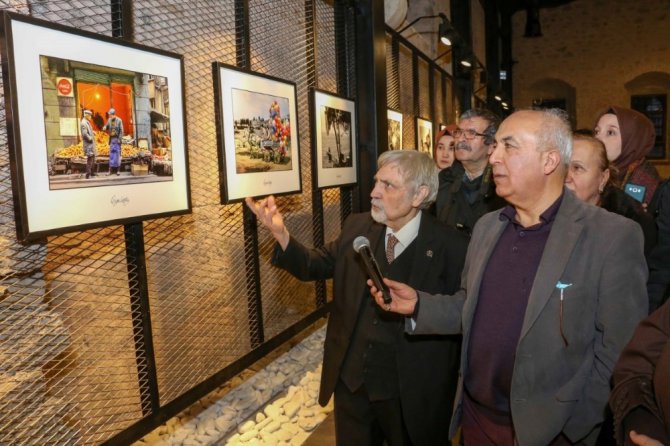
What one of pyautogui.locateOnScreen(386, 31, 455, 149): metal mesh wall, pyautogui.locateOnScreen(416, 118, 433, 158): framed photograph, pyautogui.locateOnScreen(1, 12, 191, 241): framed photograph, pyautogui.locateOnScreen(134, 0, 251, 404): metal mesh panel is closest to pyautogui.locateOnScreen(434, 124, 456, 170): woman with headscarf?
pyautogui.locateOnScreen(386, 31, 455, 149): metal mesh wall

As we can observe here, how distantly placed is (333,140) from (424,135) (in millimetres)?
3569

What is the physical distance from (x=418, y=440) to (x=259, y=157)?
167cm

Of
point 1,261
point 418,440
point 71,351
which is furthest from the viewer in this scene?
point 418,440

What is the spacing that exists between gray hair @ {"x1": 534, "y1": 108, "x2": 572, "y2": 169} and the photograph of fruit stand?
1513mm

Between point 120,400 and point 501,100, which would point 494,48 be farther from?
point 120,400

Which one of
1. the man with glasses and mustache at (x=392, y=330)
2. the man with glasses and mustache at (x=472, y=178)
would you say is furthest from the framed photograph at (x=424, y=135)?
the man with glasses and mustache at (x=392, y=330)

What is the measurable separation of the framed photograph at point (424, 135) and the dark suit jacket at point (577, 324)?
5040 mm

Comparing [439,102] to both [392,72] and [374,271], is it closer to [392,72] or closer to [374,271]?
[392,72]

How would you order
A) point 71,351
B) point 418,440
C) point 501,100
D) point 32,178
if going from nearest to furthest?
point 32,178, point 71,351, point 418,440, point 501,100

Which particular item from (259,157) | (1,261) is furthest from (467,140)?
(1,261)

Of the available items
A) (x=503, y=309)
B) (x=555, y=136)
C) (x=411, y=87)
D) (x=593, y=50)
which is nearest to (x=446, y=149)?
(x=411, y=87)

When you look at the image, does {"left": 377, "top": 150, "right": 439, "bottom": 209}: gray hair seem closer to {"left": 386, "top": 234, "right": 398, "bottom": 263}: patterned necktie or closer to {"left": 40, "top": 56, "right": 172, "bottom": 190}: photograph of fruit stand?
{"left": 386, "top": 234, "right": 398, "bottom": 263}: patterned necktie

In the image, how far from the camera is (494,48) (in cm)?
1455

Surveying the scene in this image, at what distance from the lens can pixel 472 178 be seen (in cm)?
348
